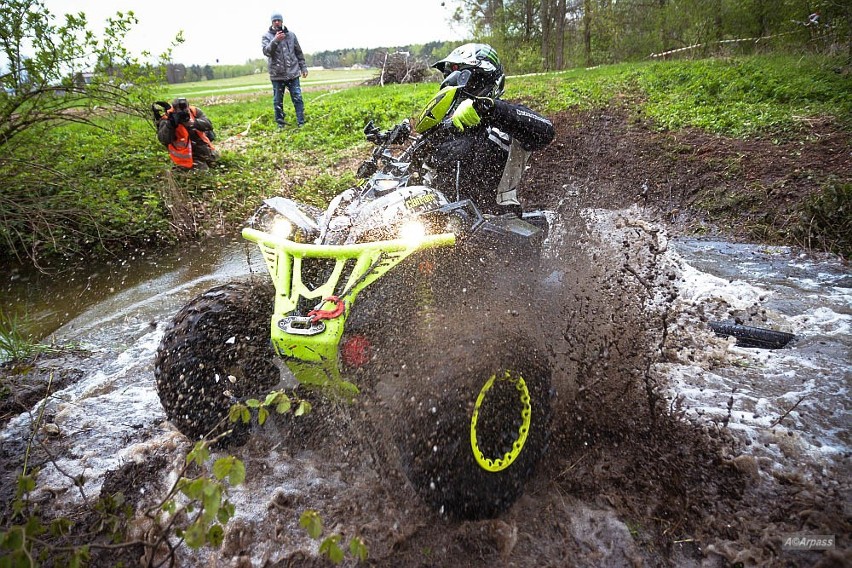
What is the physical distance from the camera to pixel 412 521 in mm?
2508

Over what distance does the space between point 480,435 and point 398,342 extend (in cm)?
61

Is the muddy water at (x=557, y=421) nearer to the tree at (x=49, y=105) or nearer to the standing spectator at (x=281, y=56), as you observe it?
the tree at (x=49, y=105)

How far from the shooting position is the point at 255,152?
936 centimetres

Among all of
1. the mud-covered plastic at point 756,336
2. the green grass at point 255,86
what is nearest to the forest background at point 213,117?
the mud-covered plastic at point 756,336

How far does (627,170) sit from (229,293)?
22.0 feet

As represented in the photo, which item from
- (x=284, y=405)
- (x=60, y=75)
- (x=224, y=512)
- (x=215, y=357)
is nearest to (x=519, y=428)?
(x=284, y=405)

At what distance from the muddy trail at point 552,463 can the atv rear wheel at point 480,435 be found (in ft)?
0.26

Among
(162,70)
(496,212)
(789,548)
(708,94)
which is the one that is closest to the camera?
(789,548)

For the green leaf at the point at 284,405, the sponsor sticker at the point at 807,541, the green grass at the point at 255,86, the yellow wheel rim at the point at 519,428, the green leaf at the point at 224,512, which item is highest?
the green grass at the point at 255,86

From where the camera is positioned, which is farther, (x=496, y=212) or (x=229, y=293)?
(x=496, y=212)

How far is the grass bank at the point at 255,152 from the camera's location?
582 centimetres

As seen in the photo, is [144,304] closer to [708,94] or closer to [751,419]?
[751,419]

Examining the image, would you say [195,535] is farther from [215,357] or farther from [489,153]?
[489,153]

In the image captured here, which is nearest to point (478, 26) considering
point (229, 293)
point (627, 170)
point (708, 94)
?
point (708, 94)
